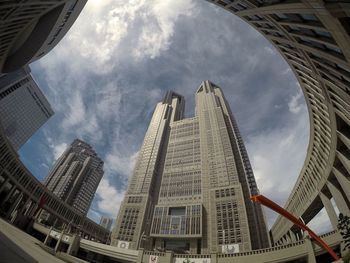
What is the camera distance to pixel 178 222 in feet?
236

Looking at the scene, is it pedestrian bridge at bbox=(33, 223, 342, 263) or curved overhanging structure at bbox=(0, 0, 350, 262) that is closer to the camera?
curved overhanging structure at bbox=(0, 0, 350, 262)

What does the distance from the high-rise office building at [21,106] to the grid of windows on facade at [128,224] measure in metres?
93.1

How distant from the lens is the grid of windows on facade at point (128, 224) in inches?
2933

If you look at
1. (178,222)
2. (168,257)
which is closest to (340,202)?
(168,257)

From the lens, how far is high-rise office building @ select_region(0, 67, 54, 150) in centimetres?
11750

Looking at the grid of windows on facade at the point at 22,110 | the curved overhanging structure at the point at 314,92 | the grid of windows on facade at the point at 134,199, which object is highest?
the grid of windows on facade at the point at 22,110

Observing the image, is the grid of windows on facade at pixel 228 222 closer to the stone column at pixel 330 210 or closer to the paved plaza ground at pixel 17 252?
the stone column at pixel 330 210

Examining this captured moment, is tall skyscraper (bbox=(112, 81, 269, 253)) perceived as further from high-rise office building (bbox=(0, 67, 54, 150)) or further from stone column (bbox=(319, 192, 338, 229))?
high-rise office building (bbox=(0, 67, 54, 150))

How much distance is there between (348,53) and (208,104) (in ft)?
371

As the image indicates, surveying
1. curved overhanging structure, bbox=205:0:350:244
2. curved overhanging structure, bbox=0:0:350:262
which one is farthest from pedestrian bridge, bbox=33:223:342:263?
curved overhanging structure, bbox=205:0:350:244

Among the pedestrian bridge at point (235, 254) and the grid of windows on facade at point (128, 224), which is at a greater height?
the grid of windows on facade at point (128, 224)

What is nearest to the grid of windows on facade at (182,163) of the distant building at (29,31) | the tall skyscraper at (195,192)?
the tall skyscraper at (195,192)

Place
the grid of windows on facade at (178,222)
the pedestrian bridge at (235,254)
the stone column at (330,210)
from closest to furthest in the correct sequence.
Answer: the pedestrian bridge at (235,254) < the stone column at (330,210) < the grid of windows on facade at (178,222)

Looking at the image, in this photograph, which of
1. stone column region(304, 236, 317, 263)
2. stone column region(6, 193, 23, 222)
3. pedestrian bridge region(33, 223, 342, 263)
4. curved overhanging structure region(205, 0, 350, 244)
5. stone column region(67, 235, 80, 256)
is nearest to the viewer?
curved overhanging structure region(205, 0, 350, 244)
